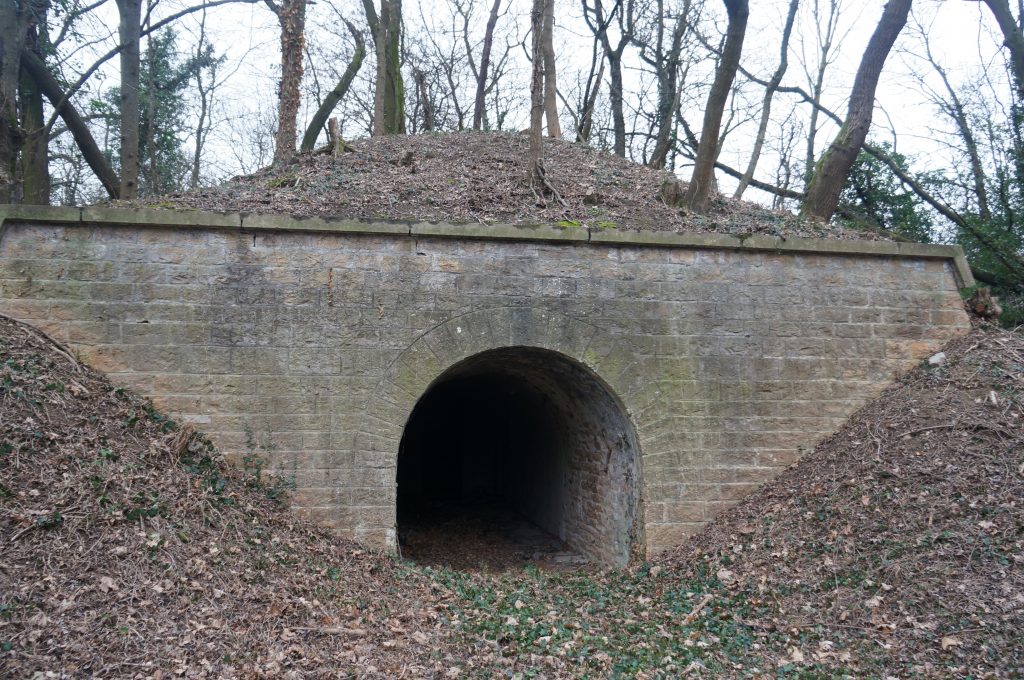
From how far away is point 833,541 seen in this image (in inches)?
245

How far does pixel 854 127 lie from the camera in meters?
10.7

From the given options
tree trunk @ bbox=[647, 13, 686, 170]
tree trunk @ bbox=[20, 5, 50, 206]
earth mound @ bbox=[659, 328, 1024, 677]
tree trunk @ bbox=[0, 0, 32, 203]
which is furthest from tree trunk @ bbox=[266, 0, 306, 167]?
earth mound @ bbox=[659, 328, 1024, 677]

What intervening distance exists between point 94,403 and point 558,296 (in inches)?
168

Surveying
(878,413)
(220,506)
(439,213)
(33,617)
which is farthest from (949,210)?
(33,617)

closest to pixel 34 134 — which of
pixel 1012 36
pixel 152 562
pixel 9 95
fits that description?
pixel 9 95

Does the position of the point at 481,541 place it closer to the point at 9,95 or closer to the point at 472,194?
the point at 472,194

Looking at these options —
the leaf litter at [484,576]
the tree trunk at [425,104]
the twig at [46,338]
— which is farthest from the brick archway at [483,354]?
the tree trunk at [425,104]

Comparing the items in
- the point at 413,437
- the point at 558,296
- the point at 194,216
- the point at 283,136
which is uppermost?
the point at 283,136

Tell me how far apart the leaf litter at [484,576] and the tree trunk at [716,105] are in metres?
3.84

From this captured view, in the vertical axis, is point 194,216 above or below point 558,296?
above

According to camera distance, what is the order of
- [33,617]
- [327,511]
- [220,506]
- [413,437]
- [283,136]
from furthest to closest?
[413,437]
[283,136]
[327,511]
[220,506]
[33,617]

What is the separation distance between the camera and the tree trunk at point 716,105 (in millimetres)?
9500

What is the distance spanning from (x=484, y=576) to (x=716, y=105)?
668cm

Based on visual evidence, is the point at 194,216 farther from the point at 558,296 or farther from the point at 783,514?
the point at 783,514
